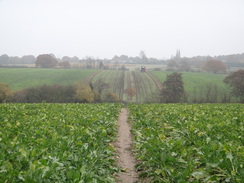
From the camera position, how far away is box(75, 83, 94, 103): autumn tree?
5878 centimetres

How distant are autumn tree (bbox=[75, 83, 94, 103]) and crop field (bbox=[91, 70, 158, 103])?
35.0ft

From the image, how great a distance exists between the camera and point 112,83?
79.6 meters

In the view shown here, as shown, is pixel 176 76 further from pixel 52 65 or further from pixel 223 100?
pixel 52 65

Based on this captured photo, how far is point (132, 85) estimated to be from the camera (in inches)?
3059

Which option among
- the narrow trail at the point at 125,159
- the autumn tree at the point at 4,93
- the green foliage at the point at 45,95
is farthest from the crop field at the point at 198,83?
the narrow trail at the point at 125,159

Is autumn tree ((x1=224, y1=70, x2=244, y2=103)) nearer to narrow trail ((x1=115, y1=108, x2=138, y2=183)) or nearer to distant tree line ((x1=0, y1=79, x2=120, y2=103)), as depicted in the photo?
distant tree line ((x1=0, y1=79, x2=120, y2=103))

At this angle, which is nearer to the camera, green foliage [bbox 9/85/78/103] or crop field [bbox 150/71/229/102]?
green foliage [bbox 9/85/78/103]

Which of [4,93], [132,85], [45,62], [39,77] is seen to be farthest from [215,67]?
[4,93]

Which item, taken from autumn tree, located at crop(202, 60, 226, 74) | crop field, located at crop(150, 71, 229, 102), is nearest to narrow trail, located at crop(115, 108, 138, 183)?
crop field, located at crop(150, 71, 229, 102)

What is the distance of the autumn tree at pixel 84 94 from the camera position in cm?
5878

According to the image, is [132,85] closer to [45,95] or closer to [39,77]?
[45,95]

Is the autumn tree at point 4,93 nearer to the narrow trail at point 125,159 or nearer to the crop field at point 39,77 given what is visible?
the crop field at point 39,77

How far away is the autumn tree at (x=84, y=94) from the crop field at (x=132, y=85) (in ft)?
35.0

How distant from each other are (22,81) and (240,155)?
80.3 metres
